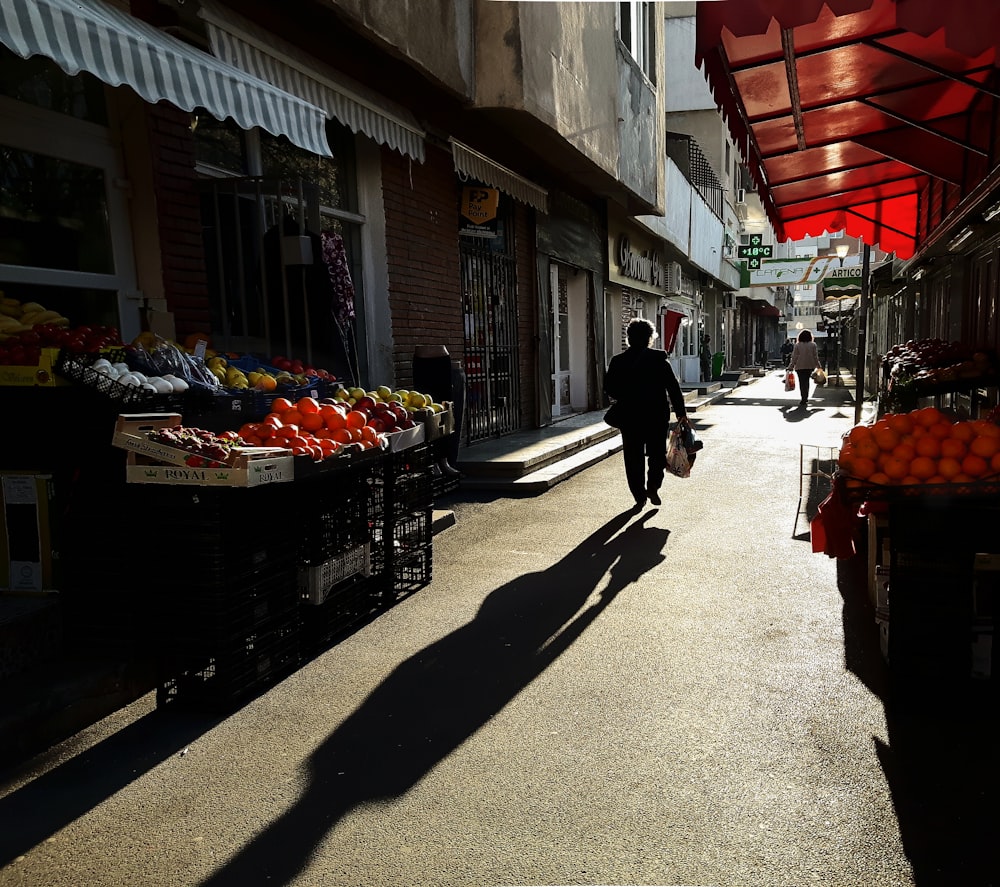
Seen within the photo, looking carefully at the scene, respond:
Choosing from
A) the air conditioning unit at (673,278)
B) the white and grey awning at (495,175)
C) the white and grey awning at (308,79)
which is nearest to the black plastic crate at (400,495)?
the white and grey awning at (308,79)

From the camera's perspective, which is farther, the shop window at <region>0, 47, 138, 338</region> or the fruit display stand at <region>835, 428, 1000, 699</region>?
the shop window at <region>0, 47, 138, 338</region>

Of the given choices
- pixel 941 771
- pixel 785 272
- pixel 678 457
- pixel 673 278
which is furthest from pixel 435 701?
pixel 785 272

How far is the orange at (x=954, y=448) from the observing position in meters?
3.67

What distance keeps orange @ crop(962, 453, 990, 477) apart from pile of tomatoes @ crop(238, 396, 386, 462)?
9.77 ft

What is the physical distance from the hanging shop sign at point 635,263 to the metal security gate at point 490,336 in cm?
595

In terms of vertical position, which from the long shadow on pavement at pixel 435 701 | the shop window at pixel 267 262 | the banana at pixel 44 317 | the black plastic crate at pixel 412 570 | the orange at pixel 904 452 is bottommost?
the long shadow on pavement at pixel 435 701

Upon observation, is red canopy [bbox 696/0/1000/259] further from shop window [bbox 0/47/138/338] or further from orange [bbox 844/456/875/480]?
shop window [bbox 0/47/138/338]

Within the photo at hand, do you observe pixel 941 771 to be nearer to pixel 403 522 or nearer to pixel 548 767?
pixel 548 767

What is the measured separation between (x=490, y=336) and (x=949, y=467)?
8821mm

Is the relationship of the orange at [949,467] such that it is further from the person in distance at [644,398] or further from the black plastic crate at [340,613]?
the person in distance at [644,398]

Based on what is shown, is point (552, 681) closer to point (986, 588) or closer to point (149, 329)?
point (986, 588)

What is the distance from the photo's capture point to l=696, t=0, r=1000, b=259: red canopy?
381cm

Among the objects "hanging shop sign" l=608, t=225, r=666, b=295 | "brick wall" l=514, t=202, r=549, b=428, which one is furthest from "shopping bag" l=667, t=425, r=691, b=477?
"hanging shop sign" l=608, t=225, r=666, b=295

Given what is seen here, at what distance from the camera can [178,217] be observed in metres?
5.88
